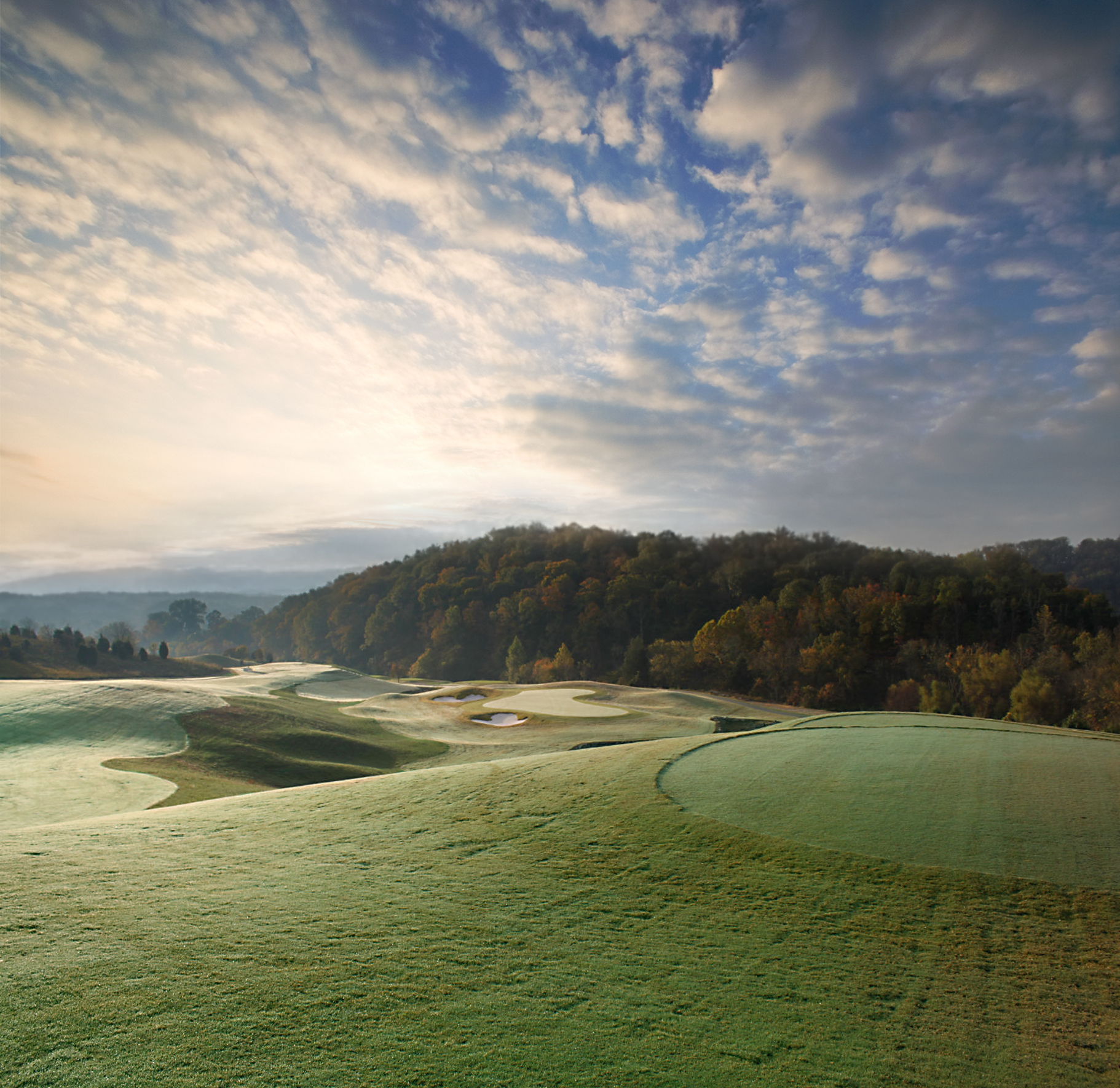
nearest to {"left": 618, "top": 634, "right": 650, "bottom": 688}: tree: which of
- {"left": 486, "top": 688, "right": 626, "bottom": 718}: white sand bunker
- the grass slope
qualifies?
{"left": 486, "top": 688, "right": 626, "bottom": 718}: white sand bunker

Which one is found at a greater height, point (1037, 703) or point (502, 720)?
point (1037, 703)

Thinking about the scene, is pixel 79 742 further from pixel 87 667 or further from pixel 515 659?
pixel 515 659

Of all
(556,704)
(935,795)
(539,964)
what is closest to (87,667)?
(556,704)

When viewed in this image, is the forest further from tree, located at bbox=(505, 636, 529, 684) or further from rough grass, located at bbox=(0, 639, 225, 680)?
rough grass, located at bbox=(0, 639, 225, 680)

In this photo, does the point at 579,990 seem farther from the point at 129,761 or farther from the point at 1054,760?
the point at 129,761

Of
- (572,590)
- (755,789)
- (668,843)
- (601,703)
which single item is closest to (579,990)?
(668,843)

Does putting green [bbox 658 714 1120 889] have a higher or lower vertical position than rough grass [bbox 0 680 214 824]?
higher
